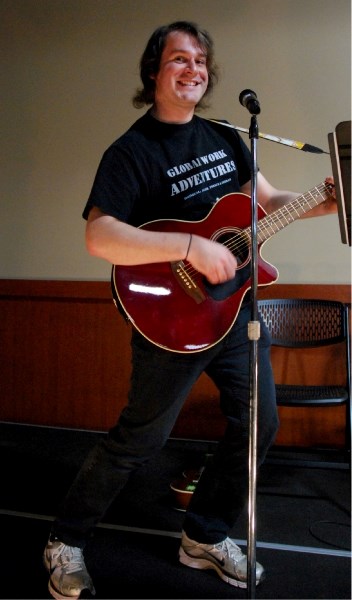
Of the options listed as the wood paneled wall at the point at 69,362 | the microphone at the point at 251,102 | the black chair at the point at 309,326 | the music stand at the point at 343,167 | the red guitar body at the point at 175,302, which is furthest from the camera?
the wood paneled wall at the point at 69,362

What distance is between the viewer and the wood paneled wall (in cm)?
363

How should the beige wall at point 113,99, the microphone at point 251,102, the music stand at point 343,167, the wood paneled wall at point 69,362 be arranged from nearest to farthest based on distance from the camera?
the music stand at point 343,167
the microphone at point 251,102
the beige wall at point 113,99
the wood paneled wall at point 69,362

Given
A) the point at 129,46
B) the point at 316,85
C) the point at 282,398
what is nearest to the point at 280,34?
the point at 316,85

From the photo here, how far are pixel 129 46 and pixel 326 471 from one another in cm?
292

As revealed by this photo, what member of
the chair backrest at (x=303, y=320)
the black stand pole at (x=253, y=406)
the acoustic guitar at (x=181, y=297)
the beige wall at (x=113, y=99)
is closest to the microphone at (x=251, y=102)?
the black stand pole at (x=253, y=406)

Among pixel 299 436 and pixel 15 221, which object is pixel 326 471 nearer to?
pixel 299 436

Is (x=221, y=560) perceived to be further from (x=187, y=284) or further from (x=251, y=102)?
(x=251, y=102)

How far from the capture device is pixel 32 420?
151 inches

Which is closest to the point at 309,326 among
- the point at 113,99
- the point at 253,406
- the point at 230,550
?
the point at 230,550

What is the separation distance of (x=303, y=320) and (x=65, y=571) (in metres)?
1.82

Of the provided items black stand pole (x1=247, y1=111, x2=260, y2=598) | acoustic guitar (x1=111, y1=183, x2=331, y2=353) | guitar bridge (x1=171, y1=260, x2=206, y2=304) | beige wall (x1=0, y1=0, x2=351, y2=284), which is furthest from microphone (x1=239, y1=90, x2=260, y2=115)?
beige wall (x1=0, y1=0, x2=351, y2=284)

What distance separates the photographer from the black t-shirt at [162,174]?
5.59 feet

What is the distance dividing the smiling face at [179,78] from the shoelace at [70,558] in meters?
1.43

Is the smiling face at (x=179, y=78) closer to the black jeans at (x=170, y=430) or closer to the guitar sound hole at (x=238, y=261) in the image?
the guitar sound hole at (x=238, y=261)
